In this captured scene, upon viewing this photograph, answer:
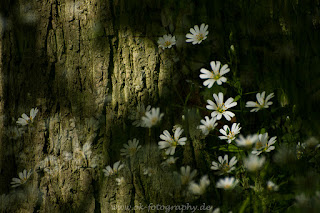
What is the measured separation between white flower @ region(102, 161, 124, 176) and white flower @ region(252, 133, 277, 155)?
540 mm

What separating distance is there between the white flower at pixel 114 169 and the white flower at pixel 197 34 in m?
0.58

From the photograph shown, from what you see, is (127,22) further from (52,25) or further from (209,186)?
(209,186)

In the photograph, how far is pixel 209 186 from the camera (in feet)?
4.00

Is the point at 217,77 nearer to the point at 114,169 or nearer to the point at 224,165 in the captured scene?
the point at 224,165

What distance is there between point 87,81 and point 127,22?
0.96 feet

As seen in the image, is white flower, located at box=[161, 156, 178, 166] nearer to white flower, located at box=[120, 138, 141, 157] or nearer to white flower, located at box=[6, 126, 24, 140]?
white flower, located at box=[120, 138, 141, 157]

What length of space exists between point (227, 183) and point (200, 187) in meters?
0.11

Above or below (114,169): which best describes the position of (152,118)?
above

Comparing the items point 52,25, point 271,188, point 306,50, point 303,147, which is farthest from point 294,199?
point 52,25

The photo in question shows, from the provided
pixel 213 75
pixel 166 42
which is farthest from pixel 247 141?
pixel 166 42

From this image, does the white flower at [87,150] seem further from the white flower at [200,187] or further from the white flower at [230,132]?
the white flower at [230,132]

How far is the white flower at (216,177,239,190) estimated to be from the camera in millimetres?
1183

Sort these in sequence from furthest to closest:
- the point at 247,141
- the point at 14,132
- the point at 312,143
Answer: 1. the point at 14,132
2. the point at 312,143
3. the point at 247,141

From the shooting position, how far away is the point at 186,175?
1.22 m
